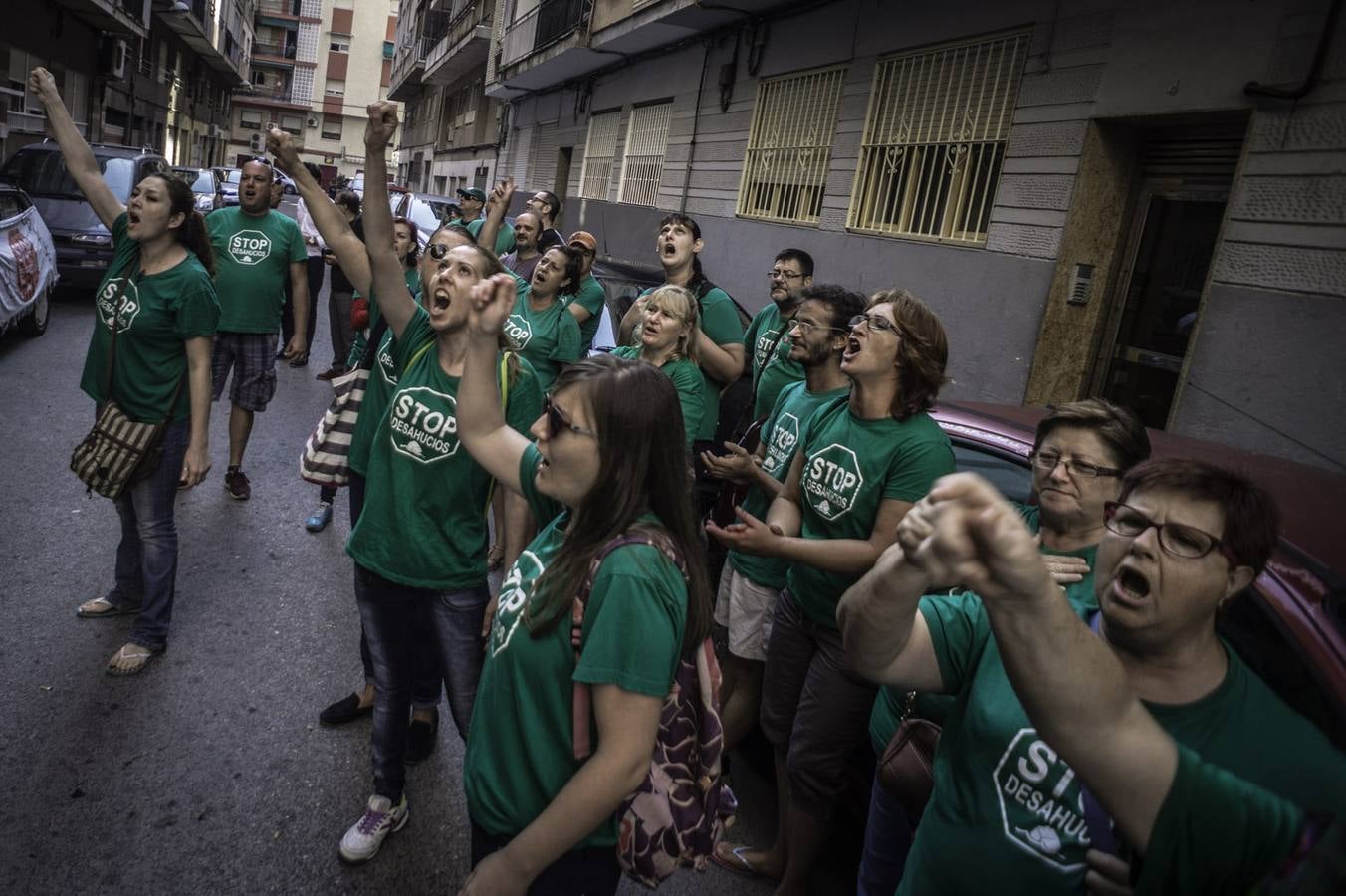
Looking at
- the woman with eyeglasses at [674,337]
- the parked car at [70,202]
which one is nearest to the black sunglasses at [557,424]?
the woman with eyeglasses at [674,337]

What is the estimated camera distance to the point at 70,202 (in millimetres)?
12133

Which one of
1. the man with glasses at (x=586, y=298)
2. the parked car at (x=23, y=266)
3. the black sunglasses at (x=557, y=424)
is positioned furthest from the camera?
the parked car at (x=23, y=266)

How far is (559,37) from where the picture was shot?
56.0ft

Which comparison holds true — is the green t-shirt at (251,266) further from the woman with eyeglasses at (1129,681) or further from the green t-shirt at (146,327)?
the woman with eyeglasses at (1129,681)

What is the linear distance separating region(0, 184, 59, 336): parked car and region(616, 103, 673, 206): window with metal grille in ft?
26.6

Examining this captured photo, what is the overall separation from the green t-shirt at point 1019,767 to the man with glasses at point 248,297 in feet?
16.9

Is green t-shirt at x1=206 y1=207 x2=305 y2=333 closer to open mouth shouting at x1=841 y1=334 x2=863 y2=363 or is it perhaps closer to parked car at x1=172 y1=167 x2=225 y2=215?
open mouth shouting at x1=841 y1=334 x2=863 y2=363

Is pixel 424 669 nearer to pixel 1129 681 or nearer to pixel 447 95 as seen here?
pixel 1129 681

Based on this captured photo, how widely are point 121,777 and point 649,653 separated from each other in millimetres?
2448

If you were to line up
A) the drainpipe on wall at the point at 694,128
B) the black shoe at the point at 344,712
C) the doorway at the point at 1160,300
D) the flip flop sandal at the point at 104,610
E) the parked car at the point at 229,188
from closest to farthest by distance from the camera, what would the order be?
the black shoe at the point at 344,712 < the flip flop sandal at the point at 104,610 < the doorway at the point at 1160,300 < the drainpipe on wall at the point at 694,128 < the parked car at the point at 229,188

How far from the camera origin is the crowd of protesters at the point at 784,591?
112 cm

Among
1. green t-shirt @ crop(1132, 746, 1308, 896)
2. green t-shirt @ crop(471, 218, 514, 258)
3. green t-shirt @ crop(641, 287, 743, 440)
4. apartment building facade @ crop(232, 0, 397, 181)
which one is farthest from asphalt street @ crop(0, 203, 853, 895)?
apartment building facade @ crop(232, 0, 397, 181)

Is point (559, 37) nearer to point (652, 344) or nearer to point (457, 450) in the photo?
point (652, 344)

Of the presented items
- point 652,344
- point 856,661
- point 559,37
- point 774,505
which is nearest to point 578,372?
point 856,661
